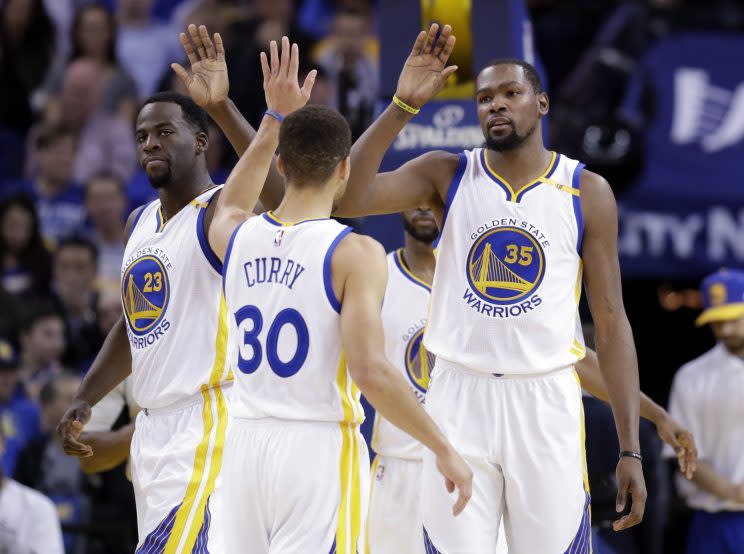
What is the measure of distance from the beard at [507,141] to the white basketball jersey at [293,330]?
94cm

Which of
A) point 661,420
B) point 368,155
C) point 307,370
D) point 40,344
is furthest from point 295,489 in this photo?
point 40,344

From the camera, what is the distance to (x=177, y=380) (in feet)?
16.7

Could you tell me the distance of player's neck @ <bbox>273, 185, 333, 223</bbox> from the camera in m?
4.63

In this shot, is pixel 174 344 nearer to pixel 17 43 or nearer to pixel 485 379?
pixel 485 379

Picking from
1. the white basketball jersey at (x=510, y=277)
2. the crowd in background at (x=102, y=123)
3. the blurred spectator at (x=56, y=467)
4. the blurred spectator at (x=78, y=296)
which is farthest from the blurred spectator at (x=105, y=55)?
the white basketball jersey at (x=510, y=277)

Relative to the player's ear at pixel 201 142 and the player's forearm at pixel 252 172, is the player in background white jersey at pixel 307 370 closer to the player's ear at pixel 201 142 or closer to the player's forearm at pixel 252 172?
Answer: the player's forearm at pixel 252 172

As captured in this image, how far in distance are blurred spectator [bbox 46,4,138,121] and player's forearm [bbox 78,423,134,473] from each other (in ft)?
21.1

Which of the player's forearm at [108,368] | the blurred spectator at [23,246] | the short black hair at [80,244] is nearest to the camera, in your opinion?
the player's forearm at [108,368]

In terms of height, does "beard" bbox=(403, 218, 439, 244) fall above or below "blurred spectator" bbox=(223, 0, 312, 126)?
below

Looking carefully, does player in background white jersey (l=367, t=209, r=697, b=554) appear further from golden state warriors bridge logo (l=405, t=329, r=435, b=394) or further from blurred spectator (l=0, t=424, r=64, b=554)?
blurred spectator (l=0, t=424, r=64, b=554)

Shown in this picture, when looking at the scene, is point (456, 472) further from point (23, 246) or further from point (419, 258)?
point (23, 246)

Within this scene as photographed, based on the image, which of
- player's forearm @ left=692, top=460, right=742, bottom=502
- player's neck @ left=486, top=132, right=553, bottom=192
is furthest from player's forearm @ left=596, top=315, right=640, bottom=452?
player's forearm @ left=692, top=460, right=742, bottom=502

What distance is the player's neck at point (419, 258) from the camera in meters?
6.87

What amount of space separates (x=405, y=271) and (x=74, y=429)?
83.6 inches
